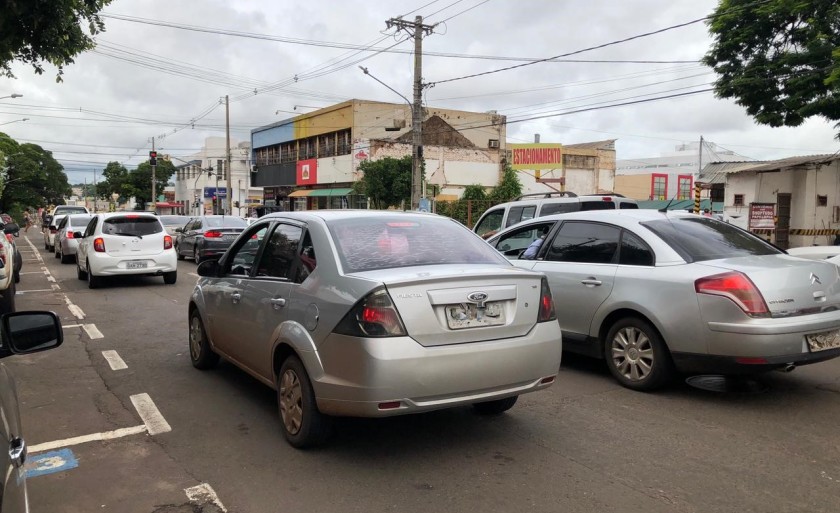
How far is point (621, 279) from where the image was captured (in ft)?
18.8

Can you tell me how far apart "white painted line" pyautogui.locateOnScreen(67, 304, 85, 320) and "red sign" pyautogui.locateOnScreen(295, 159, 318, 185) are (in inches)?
1364

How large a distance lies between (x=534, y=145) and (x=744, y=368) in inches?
1596

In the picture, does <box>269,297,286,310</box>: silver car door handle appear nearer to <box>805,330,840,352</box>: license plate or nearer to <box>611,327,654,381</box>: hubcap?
<box>611,327,654,381</box>: hubcap

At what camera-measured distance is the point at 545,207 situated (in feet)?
39.2

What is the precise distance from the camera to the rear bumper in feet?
12.0

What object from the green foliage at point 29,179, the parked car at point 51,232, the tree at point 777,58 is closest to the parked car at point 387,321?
the tree at point 777,58

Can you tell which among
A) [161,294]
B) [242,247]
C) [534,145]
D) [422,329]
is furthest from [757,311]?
[534,145]

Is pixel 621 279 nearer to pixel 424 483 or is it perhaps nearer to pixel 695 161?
pixel 424 483

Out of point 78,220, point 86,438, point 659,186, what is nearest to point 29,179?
point 78,220

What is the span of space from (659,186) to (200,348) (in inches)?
2249

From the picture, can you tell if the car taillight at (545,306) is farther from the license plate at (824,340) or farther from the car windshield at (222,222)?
the car windshield at (222,222)

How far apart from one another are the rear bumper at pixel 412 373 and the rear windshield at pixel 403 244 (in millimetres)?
607

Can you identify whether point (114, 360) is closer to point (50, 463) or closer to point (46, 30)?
point (50, 463)

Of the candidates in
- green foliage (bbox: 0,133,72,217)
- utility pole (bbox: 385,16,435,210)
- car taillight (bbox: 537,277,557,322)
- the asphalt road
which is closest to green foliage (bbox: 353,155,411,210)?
utility pole (bbox: 385,16,435,210)
